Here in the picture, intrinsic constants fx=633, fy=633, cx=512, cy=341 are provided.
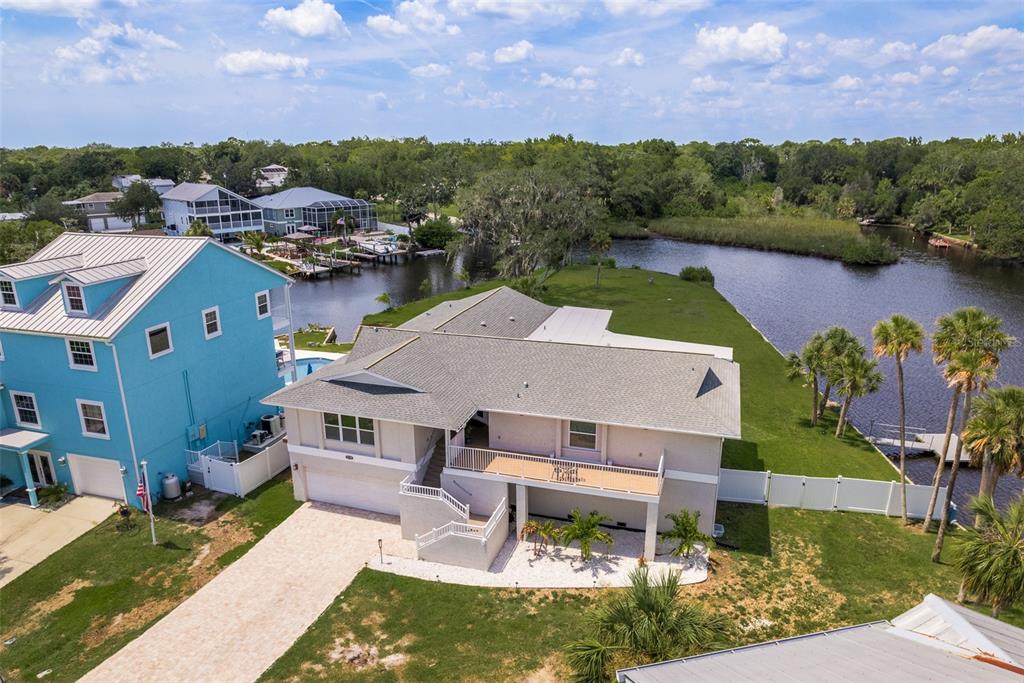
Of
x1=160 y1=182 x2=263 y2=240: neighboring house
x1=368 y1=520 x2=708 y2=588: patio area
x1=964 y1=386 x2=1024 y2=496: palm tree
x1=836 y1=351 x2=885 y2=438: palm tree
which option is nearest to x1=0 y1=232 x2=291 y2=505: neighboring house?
x1=368 y1=520 x2=708 y2=588: patio area

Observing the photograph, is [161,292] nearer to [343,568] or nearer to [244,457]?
[244,457]

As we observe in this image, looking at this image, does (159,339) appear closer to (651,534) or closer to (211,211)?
(651,534)

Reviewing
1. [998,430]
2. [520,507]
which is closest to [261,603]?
[520,507]

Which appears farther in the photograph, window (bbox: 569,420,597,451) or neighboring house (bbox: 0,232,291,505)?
window (bbox: 569,420,597,451)

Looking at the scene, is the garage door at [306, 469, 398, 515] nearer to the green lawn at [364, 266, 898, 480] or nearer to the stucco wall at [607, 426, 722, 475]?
the stucco wall at [607, 426, 722, 475]

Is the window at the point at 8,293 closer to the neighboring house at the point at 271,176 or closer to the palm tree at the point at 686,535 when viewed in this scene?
the palm tree at the point at 686,535

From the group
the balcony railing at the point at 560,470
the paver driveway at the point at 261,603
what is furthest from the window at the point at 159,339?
the balcony railing at the point at 560,470
